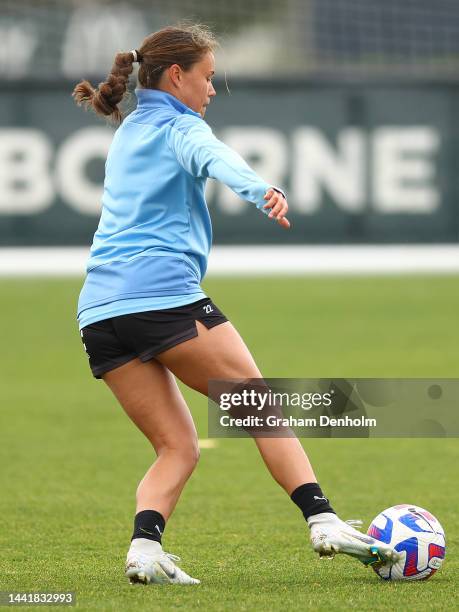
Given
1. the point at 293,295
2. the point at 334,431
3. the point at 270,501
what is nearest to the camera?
the point at 334,431

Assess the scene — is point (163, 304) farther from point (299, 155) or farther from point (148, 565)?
point (299, 155)

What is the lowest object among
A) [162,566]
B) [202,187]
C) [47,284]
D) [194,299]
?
[47,284]

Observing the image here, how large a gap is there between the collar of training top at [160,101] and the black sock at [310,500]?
1362 mm

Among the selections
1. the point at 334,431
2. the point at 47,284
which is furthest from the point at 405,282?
the point at 334,431

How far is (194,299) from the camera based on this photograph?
479 centimetres

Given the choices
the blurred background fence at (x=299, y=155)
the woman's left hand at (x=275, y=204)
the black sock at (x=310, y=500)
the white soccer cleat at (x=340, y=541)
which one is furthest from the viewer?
the blurred background fence at (x=299, y=155)

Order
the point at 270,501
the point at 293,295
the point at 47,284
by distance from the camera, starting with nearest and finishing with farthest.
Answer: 1. the point at 270,501
2. the point at 293,295
3. the point at 47,284

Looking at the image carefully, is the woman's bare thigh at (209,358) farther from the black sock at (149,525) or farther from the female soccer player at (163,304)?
the black sock at (149,525)

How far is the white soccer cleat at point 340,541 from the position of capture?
4664 mm

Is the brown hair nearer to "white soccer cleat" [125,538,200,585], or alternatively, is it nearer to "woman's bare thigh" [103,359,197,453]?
"woman's bare thigh" [103,359,197,453]

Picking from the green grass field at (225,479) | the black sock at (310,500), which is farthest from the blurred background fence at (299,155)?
the black sock at (310,500)

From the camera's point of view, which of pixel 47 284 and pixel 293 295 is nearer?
pixel 293 295

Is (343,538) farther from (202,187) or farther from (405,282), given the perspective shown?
(405,282)

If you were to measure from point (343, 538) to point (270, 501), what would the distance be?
2.45 metres
